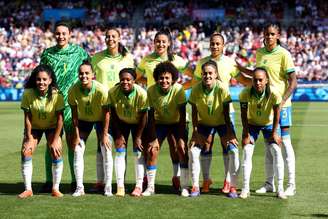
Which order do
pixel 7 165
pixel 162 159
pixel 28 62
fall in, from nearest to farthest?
pixel 7 165, pixel 162 159, pixel 28 62

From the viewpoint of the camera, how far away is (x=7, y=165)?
12.6 meters

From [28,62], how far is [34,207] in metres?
27.0

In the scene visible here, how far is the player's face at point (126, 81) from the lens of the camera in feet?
30.9

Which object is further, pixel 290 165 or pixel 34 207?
pixel 290 165

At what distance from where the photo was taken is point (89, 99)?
31.3 ft

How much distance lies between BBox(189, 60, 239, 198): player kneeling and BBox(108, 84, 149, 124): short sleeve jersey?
627 mm

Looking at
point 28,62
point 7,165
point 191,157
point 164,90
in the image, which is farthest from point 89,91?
point 28,62

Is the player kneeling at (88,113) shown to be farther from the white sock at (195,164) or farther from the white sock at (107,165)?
the white sock at (195,164)

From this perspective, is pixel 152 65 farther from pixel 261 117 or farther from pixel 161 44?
pixel 261 117

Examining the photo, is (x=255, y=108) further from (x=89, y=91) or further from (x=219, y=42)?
(x=89, y=91)

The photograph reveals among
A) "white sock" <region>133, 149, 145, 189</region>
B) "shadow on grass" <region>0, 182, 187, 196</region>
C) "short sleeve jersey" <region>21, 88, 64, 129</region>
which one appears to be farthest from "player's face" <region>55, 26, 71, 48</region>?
"shadow on grass" <region>0, 182, 187, 196</region>

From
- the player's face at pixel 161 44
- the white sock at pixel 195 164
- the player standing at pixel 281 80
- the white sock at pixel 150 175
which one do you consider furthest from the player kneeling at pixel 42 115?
the player standing at pixel 281 80

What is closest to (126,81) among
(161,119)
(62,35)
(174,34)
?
(161,119)

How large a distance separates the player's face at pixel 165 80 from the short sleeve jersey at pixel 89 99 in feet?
2.33
